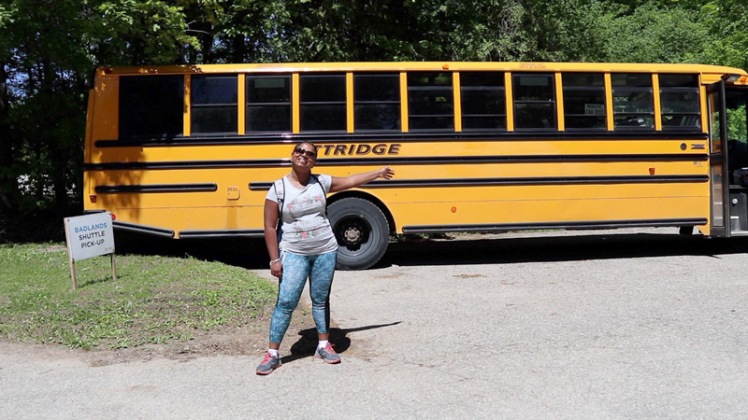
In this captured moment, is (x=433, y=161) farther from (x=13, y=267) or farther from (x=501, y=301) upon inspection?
(x=13, y=267)

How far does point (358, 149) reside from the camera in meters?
8.91

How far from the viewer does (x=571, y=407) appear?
4113 millimetres

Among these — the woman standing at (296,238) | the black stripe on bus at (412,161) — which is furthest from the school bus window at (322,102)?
the woman standing at (296,238)

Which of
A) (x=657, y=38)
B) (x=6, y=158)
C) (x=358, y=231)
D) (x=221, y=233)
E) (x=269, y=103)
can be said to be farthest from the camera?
(x=657, y=38)

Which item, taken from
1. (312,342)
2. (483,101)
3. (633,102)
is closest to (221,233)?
(312,342)

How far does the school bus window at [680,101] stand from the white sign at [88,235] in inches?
290

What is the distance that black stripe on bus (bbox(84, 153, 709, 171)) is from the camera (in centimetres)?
879

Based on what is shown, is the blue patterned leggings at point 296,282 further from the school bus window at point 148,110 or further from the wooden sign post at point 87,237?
the school bus window at point 148,110

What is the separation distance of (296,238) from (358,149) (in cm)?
425

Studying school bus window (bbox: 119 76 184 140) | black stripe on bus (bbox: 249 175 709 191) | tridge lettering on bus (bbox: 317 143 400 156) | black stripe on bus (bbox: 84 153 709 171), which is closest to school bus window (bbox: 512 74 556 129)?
black stripe on bus (bbox: 84 153 709 171)

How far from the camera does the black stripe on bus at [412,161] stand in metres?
8.79

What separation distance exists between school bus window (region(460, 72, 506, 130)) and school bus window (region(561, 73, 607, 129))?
0.90 metres

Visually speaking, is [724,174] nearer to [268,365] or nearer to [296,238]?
[296,238]

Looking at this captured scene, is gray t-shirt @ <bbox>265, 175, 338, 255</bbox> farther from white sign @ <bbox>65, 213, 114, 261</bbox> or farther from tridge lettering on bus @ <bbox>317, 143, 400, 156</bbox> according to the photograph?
tridge lettering on bus @ <bbox>317, 143, 400, 156</bbox>
